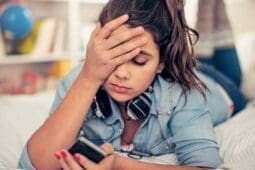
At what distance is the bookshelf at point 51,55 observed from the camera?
7.89 feet

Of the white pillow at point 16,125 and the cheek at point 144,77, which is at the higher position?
the cheek at point 144,77

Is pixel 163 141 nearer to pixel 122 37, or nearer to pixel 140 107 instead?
pixel 140 107

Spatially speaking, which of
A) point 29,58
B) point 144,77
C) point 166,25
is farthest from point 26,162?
point 29,58

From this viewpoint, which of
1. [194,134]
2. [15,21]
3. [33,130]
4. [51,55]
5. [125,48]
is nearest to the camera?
[125,48]

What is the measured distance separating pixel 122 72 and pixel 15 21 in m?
1.52

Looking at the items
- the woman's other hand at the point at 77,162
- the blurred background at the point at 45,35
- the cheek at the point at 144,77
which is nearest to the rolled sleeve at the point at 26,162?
the woman's other hand at the point at 77,162

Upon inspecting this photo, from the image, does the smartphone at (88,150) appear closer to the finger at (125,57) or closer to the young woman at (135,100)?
the young woman at (135,100)

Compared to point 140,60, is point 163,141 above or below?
below

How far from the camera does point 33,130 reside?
45.2 inches

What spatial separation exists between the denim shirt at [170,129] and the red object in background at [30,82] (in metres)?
1.52

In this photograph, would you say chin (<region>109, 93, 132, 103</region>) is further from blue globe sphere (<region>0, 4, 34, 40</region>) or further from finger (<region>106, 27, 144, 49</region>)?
blue globe sphere (<region>0, 4, 34, 40</region>)

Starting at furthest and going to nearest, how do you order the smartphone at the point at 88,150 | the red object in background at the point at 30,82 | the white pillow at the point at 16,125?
the red object in background at the point at 30,82
the white pillow at the point at 16,125
the smartphone at the point at 88,150

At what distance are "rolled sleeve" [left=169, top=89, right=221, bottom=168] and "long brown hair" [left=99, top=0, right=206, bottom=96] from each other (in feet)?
0.20

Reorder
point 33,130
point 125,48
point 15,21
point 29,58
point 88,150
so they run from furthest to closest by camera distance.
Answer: point 29,58 < point 15,21 < point 33,130 < point 125,48 < point 88,150
